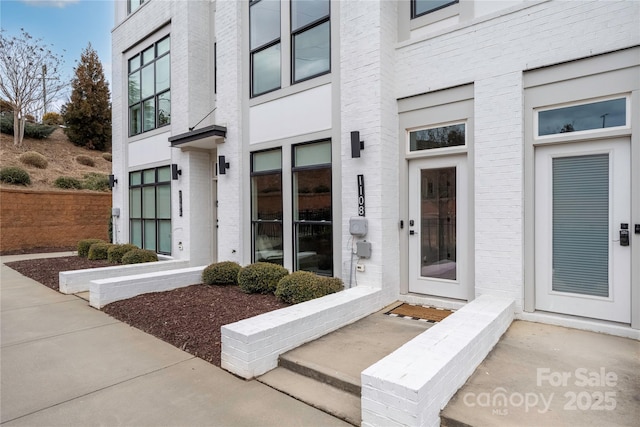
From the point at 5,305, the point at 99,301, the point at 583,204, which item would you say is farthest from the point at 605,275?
the point at 5,305

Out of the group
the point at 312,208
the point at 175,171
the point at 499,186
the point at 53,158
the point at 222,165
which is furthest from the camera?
the point at 53,158

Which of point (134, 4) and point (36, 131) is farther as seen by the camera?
point (36, 131)

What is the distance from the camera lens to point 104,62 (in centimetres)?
2639

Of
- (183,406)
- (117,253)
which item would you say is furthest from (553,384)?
(117,253)

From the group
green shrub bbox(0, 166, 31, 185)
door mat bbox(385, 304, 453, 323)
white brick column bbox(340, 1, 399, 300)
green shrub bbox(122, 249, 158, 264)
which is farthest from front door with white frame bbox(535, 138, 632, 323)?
green shrub bbox(0, 166, 31, 185)

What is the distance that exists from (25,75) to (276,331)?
83.0ft

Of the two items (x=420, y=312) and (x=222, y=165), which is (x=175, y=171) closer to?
(x=222, y=165)

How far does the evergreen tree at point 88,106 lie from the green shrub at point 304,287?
84.5 feet

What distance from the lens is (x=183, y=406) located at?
2924 mm

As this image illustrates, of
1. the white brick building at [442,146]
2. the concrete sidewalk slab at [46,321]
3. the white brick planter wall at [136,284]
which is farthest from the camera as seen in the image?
the white brick planter wall at [136,284]

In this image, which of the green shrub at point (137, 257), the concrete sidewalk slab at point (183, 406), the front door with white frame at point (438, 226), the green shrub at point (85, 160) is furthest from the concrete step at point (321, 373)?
the green shrub at point (85, 160)

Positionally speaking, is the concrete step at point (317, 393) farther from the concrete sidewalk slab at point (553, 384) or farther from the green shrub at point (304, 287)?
the green shrub at point (304, 287)

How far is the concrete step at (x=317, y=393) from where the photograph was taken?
281cm

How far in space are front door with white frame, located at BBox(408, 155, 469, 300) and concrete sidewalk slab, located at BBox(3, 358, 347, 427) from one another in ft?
10.5
